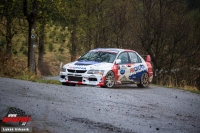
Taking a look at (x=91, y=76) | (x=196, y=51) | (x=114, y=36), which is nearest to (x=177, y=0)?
(x=196, y=51)

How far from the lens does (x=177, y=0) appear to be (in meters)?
31.0

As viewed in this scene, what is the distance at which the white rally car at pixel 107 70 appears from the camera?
1598cm

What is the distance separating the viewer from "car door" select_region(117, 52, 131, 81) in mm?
17095

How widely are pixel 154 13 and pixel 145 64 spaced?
12317mm

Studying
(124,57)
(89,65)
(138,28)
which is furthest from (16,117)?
(138,28)

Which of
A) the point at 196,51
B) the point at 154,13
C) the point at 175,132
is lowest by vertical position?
the point at 175,132

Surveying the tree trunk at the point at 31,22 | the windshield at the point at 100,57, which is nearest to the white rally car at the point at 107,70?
the windshield at the point at 100,57

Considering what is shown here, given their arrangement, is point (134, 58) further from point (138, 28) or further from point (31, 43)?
point (138, 28)

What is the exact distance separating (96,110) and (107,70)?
6.14 m

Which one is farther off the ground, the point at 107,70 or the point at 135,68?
the point at 135,68

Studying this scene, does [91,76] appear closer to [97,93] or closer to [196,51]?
[97,93]

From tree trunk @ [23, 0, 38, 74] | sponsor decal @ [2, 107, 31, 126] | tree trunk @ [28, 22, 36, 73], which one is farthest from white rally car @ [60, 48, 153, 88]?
sponsor decal @ [2, 107, 31, 126]

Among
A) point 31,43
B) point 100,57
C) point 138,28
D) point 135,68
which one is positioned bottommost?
point 135,68

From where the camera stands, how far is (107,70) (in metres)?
16.2
